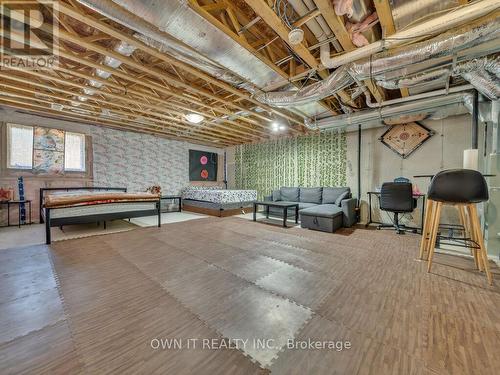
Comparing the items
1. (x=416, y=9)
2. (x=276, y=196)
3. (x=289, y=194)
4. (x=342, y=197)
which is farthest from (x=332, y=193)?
(x=416, y=9)

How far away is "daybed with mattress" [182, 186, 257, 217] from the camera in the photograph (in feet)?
19.9

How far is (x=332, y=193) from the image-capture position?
555cm

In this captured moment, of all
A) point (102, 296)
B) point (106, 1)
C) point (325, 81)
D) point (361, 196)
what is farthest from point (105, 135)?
point (361, 196)

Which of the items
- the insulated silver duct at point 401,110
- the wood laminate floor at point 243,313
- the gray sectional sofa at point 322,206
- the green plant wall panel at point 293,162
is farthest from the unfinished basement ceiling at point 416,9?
the green plant wall panel at point 293,162

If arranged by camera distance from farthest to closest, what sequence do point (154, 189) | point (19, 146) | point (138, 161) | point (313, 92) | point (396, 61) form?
point (154, 189) → point (138, 161) → point (19, 146) → point (313, 92) → point (396, 61)

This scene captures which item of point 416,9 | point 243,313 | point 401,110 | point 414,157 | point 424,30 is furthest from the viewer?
point 414,157

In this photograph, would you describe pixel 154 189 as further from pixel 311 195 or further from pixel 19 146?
pixel 311 195

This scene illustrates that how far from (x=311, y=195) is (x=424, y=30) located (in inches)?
173

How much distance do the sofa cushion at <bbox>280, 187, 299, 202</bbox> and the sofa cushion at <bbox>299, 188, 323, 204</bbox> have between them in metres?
0.16

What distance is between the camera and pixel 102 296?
1.79 metres

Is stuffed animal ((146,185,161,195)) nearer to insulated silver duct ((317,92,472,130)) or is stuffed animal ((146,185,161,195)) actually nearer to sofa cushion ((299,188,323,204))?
sofa cushion ((299,188,323,204))

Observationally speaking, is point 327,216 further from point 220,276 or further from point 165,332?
point 165,332

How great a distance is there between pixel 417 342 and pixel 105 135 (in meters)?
7.65

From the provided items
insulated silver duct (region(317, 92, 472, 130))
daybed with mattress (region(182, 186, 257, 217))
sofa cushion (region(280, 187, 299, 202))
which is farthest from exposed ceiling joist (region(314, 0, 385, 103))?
daybed with mattress (region(182, 186, 257, 217))
